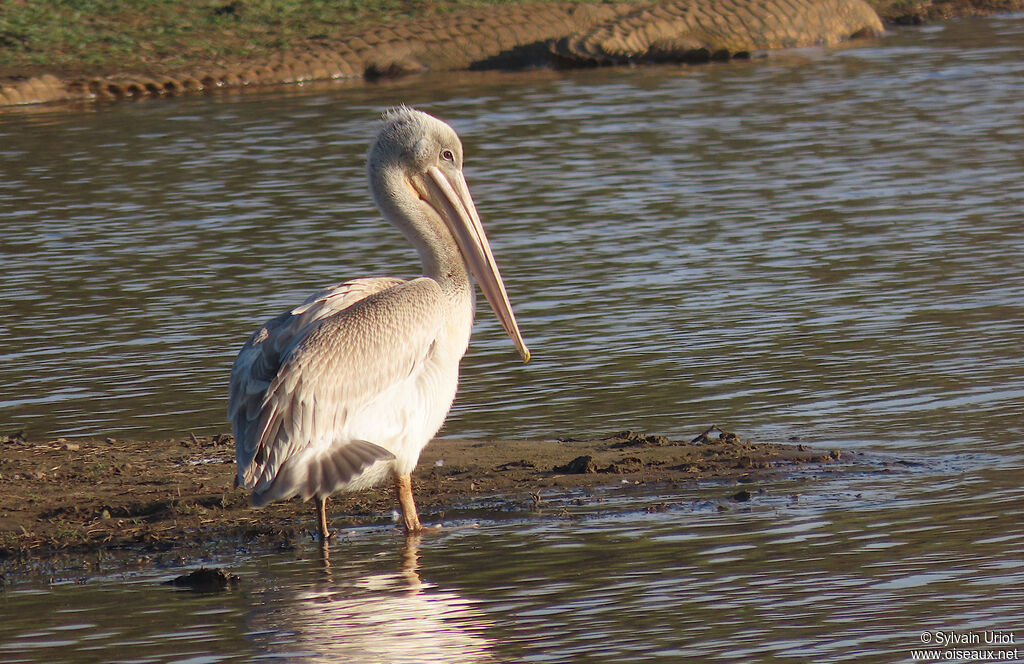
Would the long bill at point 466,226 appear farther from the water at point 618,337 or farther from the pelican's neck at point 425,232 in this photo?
the water at point 618,337

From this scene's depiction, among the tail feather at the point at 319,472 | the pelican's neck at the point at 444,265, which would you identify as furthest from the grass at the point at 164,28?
the tail feather at the point at 319,472

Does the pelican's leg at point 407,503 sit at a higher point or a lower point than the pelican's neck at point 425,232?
lower

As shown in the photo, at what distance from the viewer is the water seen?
4766 mm

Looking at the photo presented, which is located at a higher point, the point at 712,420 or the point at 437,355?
the point at 437,355

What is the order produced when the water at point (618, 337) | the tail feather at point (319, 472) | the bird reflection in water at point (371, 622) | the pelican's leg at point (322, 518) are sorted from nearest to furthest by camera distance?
1. the bird reflection in water at point (371, 622)
2. the water at point (618, 337)
3. the tail feather at point (319, 472)
4. the pelican's leg at point (322, 518)

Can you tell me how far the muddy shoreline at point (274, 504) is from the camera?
5875 millimetres

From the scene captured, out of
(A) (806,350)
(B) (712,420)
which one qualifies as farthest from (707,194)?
(B) (712,420)

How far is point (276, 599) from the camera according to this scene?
5082 millimetres

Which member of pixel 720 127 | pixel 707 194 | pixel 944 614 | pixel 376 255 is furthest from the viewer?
pixel 720 127

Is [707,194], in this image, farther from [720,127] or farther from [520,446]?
[520,446]

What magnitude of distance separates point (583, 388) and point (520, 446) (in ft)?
3.49

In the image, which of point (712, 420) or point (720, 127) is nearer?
point (712, 420)

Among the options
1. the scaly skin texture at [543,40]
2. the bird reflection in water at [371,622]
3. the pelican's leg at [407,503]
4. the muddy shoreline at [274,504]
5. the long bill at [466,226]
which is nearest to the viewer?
the bird reflection in water at [371,622]

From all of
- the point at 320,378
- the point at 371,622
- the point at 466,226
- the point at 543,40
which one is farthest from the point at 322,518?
the point at 543,40
